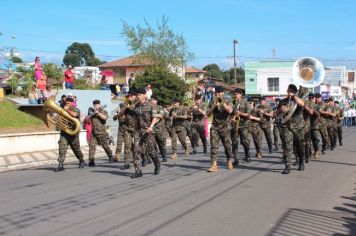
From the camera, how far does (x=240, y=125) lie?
13539mm

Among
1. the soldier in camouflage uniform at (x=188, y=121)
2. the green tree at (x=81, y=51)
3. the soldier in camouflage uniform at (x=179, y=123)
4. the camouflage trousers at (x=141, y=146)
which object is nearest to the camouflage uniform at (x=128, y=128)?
A: the camouflage trousers at (x=141, y=146)

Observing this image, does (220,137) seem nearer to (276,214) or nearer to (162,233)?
(276,214)

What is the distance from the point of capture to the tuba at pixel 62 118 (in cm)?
1218

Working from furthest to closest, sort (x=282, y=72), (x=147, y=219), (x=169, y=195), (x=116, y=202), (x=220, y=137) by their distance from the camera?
1. (x=282, y=72)
2. (x=220, y=137)
3. (x=169, y=195)
4. (x=116, y=202)
5. (x=147, y=219)

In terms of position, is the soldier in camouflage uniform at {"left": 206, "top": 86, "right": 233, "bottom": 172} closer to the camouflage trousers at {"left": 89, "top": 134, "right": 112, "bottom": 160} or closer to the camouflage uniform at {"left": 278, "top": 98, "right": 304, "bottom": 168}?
the camouflage uniform at {"left": 278, "top": 98, "right": 304, "bottom": 168}

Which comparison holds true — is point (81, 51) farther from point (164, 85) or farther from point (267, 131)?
point (267, 131)

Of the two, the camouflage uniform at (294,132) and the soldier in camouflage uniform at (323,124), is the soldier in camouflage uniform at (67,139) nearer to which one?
the camouflage uniform at (294,132)

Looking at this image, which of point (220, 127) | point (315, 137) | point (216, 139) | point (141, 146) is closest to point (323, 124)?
point (315, 137)

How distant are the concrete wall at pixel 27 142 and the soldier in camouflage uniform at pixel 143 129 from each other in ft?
21.6

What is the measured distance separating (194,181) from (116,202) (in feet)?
8.31

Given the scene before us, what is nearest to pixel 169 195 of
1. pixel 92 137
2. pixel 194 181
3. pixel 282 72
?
pixel 194 181

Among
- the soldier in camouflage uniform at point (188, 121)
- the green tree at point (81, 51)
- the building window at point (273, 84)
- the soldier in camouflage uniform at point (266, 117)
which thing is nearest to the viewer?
the soldier in camouflage uniform at point (266, 117)

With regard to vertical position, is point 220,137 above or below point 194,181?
above

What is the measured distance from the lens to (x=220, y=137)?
1182cm
